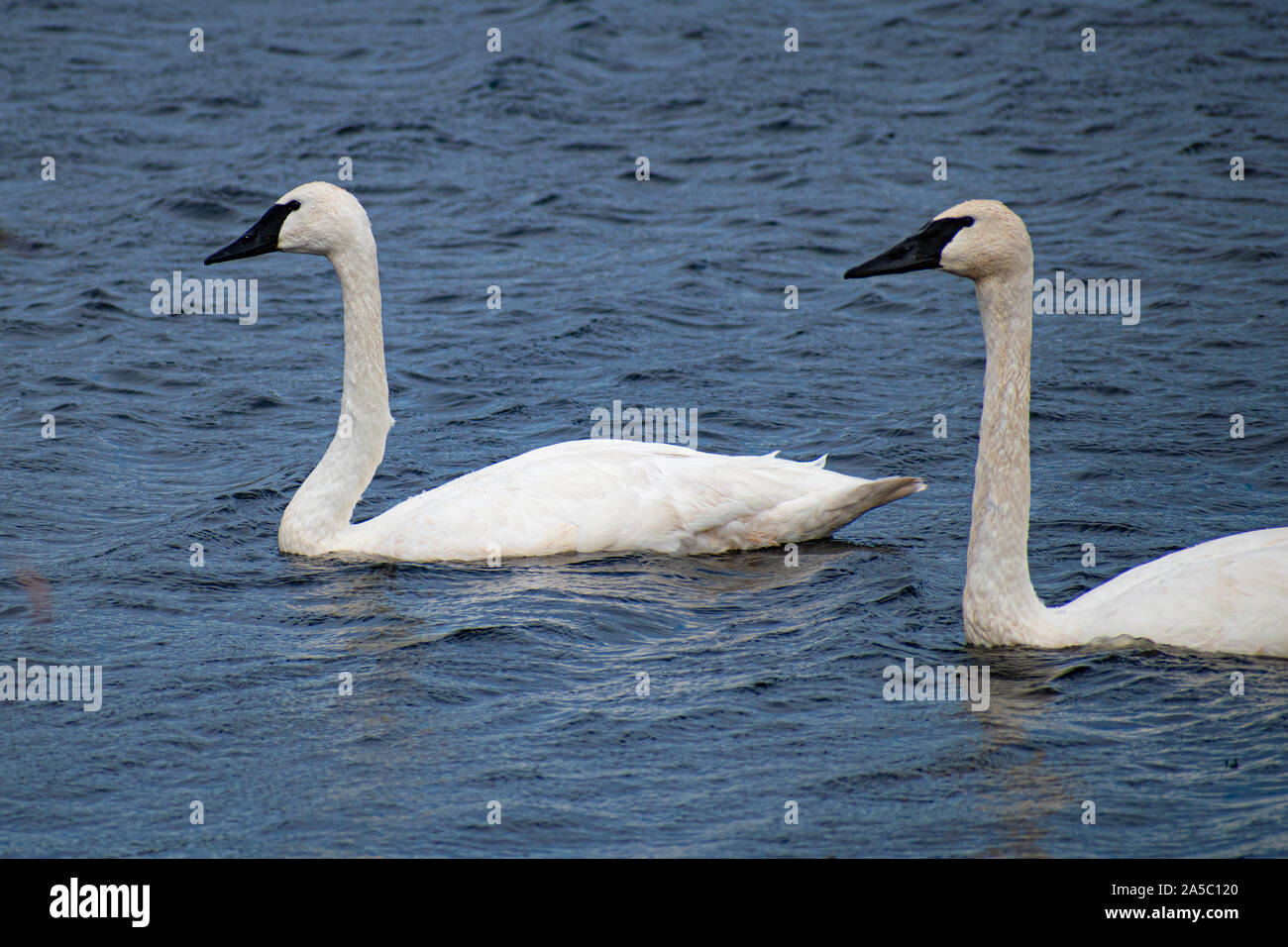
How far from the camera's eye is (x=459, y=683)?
7.62 m

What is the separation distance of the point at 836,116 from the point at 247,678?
14.2 meters

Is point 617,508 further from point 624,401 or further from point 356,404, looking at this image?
point 624,401

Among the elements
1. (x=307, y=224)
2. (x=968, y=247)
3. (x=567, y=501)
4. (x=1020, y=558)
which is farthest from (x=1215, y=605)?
(x=307, y=224)

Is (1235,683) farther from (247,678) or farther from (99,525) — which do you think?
(99,525)

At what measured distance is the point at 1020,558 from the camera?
24.8ft

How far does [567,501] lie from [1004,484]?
2.65 meters

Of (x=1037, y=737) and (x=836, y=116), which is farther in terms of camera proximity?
(x=836, y=116)

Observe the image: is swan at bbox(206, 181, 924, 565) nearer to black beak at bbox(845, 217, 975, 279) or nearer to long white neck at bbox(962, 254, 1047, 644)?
long white neck at bbox(962, 254, 1047, 644)

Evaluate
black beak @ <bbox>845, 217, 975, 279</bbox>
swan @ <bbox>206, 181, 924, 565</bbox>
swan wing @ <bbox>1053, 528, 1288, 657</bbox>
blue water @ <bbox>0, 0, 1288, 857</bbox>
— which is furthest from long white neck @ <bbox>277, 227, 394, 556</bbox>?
swan wing @ <bbox>1053, 528, 1288, 657</bbox>

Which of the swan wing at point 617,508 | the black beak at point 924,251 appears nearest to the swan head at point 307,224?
the swan wing at point 617,508

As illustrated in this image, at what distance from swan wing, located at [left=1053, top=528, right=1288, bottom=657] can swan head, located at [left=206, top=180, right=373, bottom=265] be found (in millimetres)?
5009

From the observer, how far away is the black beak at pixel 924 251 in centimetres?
741

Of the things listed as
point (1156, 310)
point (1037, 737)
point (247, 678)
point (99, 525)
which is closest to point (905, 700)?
Result: point (1037, 737)

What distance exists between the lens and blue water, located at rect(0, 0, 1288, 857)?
21.2ft
